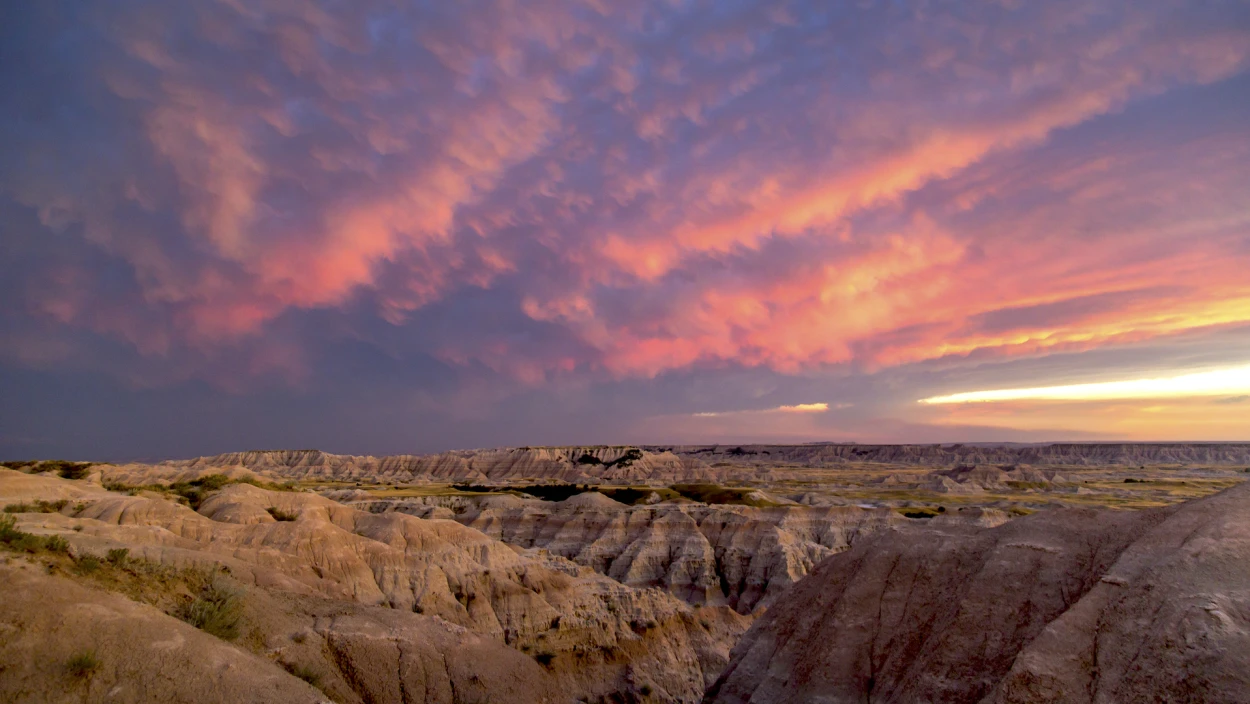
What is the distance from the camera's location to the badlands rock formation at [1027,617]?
31.8 feet

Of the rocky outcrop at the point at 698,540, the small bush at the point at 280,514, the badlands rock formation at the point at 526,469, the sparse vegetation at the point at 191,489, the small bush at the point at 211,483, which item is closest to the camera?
the small bush at the point at 280,514

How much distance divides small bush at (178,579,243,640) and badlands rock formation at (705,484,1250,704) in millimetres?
13421

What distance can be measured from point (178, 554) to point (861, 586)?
2111 cm

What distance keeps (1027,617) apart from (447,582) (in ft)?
108

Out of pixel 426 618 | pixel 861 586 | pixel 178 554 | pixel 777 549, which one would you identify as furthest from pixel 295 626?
pixel 777 549

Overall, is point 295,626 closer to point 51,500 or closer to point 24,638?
point 24,638

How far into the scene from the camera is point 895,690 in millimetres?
13859

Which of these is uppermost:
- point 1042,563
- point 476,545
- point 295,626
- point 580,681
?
point 1042,563

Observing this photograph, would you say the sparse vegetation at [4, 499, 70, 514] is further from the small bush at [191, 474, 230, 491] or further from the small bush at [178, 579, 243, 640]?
the small bush at [191, 474, 230, 491]

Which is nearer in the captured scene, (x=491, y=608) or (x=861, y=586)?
(x=861, y=586)

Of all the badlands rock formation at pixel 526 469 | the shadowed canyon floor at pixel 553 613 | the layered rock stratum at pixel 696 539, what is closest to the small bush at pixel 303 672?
the shadowed canyon floor at pixel 553 613

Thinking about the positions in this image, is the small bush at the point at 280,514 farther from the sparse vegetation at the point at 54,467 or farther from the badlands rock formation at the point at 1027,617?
the sparse vegetation at the point at 54,467

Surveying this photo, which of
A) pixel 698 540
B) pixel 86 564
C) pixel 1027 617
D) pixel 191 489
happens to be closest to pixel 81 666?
pixel 86 564

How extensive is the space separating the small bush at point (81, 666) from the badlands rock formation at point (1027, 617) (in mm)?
14348
